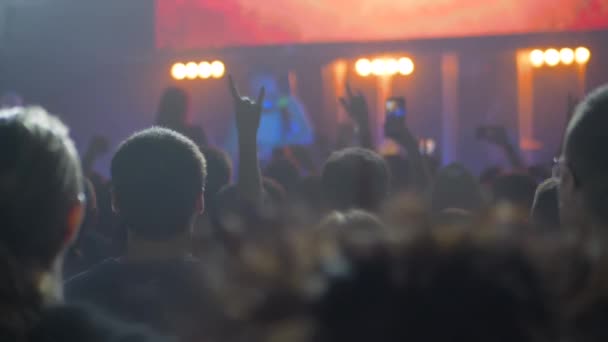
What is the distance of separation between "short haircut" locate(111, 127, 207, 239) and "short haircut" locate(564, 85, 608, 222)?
1.16 metres

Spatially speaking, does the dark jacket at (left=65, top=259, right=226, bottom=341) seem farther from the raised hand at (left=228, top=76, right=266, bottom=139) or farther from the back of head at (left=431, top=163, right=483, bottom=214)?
the back of head at (left=431, top=163, right=483, bottom=214)

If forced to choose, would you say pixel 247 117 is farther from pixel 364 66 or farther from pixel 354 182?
pixel 364 66

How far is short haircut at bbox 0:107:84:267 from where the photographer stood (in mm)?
1400

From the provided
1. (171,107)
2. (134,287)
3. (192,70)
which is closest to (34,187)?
(134,287)

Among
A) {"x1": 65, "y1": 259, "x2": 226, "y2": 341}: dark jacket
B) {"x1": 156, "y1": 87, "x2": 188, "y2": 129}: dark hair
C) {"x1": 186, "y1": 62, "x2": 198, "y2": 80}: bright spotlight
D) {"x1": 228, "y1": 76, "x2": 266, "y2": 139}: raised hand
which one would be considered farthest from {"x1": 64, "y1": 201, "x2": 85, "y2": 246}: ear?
{"x1": 186, "y1": 62, "x2": 198, "y2": 80}: bright spotlight

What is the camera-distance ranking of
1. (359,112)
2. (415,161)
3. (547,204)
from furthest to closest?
1. (359,112)
2. (415,161)
3. (547,204)

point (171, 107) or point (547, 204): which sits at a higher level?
point (171, 107)

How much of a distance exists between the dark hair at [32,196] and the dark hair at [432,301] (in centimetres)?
73

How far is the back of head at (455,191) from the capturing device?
3.96 metres

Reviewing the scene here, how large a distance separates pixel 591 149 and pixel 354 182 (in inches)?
61.5

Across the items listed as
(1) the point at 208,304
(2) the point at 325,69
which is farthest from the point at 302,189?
(2) the point at 325,69

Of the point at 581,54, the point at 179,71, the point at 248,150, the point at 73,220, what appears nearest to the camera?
the point at 73,220

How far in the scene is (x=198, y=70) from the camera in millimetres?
11398

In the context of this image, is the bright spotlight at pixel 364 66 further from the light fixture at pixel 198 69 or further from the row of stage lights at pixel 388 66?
the light fixture at pixel 198 69
